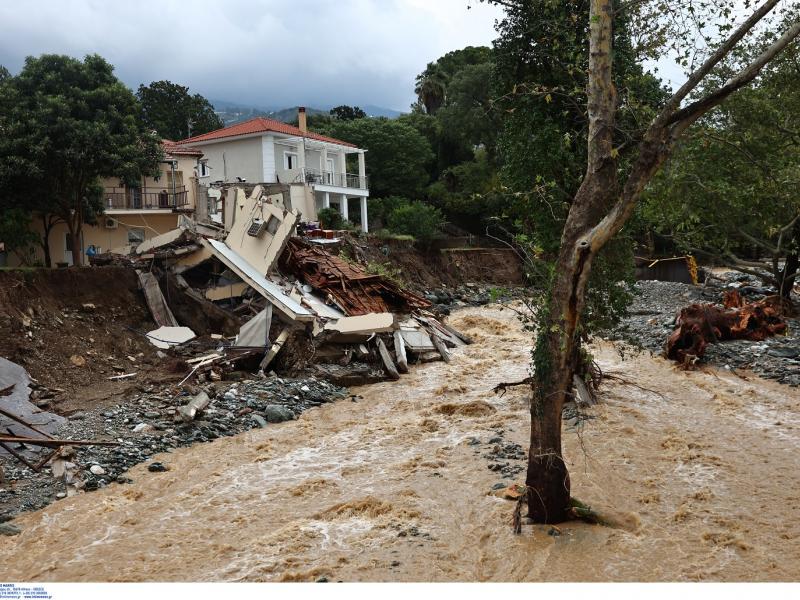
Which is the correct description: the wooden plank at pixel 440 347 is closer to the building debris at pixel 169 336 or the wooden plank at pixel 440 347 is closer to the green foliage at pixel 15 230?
the building debris at pixel 169 336

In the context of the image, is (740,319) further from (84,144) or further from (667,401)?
(84,144)

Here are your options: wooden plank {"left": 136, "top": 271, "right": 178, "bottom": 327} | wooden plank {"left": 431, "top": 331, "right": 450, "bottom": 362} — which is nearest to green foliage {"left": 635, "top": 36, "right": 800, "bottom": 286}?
wooden plank {"left": 431, "top": 331, "right": 450, "bottom": 362}

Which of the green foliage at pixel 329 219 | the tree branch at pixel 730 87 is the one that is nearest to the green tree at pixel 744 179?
the tree branch at pixel 730 87

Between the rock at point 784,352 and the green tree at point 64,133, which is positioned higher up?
the green tree at point 64,133

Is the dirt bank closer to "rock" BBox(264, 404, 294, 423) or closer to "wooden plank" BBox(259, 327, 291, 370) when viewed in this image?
"wooden plank" BBox(259, 327, 291, 370)

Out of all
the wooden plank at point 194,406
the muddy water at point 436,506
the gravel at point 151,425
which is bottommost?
the muddy water at point 436,506

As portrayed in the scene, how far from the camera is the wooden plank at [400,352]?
18.4m

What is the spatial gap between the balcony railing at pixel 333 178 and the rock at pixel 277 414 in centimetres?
2276

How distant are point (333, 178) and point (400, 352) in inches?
918

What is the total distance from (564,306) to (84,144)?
695 inches

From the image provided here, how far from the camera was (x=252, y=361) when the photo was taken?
17.3 metres

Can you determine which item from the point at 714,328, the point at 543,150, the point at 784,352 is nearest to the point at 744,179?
the point at 714,328

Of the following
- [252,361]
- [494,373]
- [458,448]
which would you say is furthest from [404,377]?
[458,448]

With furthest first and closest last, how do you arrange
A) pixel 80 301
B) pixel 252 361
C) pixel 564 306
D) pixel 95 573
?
pixel 80 301
pixel 252 361
pixel 95 573
pixel 564 306
